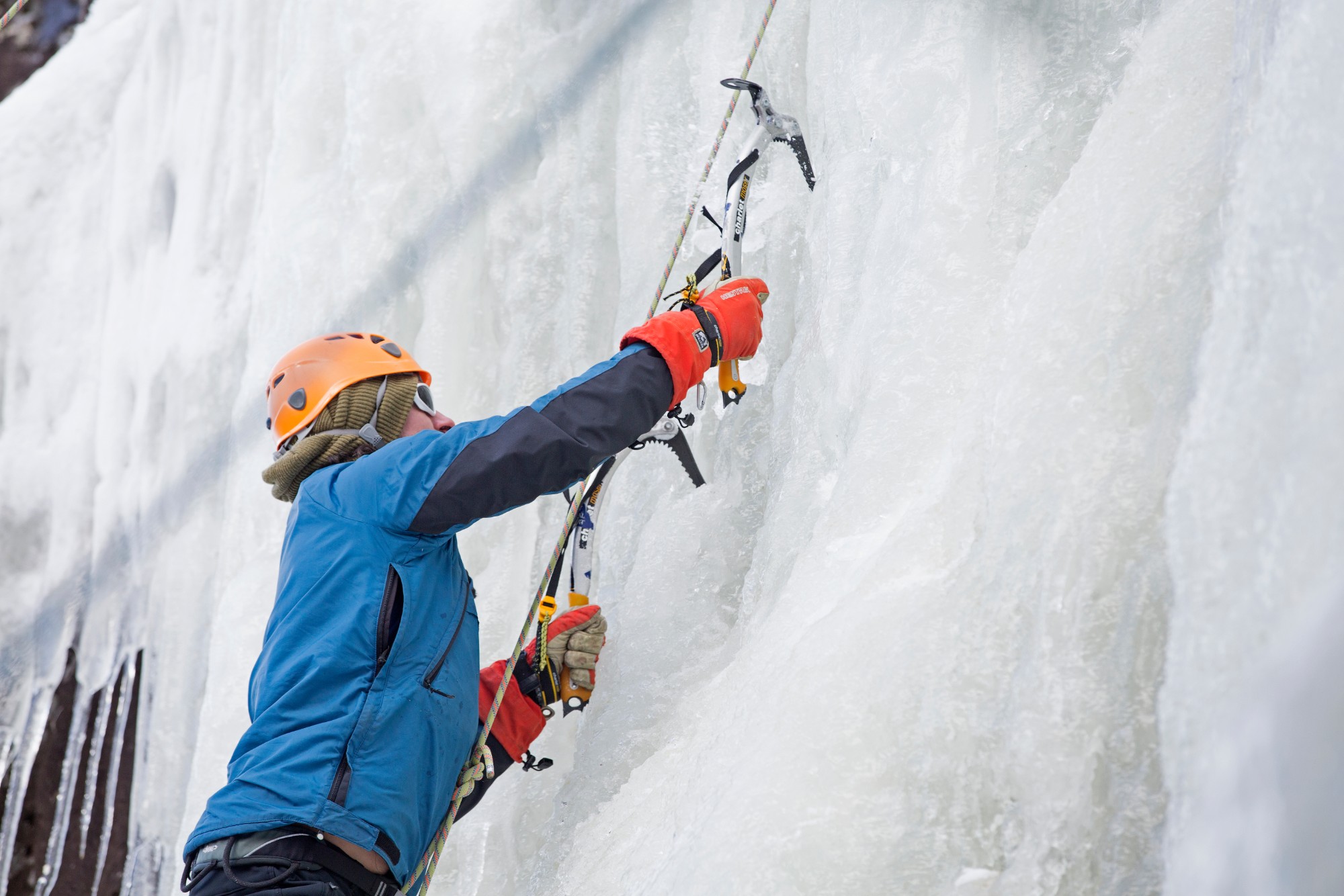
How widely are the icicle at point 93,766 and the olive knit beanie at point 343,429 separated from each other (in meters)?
2.61

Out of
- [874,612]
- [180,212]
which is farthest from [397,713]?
[180,212]

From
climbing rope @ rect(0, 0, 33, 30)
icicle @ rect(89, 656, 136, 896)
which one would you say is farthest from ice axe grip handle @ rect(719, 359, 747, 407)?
climbing rope @ rect(0, 0, 33, 30)

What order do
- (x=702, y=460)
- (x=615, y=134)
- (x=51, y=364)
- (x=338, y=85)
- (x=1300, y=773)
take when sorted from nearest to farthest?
1. (x=1300, y=773)
2. (x=702, y=460)
3. (x=615, y=134)
4. (x=338, y=85)
5. (x=51, y=364)

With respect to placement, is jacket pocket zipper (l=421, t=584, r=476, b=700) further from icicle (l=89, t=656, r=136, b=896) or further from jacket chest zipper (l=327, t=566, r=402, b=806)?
icicle (l=89, t=656, r=136, b=896)

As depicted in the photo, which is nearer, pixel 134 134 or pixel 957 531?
pixel 957 531

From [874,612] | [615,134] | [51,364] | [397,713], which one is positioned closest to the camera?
[874,612]

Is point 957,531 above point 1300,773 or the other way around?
above

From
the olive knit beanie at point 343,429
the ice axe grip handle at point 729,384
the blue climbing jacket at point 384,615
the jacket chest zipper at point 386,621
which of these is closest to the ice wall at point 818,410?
the ice axe grip handle at point 729,384

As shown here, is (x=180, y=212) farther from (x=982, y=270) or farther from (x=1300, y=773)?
(x=1300, y=773)

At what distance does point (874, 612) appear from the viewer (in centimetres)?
131

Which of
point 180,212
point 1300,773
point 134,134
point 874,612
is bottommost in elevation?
point 1300,773

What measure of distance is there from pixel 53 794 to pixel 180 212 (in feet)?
7.51

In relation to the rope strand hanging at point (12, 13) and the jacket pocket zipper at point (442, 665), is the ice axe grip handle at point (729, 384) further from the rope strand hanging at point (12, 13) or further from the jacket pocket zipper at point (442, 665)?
the rope strand hanging at point (12, 13)

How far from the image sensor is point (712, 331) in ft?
5.57
